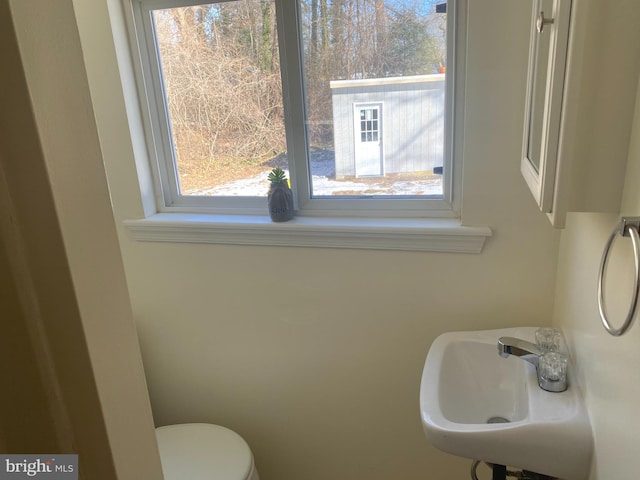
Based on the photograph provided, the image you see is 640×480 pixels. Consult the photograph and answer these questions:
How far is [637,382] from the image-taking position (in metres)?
0.63

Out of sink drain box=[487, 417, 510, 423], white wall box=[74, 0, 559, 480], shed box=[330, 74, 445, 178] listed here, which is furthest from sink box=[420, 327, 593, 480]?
shed box=[330, 74, 445, 178]

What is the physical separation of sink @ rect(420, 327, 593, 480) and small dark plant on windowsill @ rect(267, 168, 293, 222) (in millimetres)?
552

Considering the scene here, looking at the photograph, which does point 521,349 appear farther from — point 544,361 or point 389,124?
point 389,124

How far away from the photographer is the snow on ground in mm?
1371

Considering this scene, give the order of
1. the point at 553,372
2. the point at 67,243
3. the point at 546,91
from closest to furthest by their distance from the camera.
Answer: the point at 67,243 < the point at 546,91 < the point at 553,372

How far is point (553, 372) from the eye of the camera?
1.02 m

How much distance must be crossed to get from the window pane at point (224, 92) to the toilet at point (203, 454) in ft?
2.48

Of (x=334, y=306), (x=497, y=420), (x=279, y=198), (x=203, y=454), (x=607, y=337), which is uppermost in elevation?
(x=279, y=198)

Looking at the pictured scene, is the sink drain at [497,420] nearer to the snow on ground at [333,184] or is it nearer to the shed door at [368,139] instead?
the snow on ground at [333,184]

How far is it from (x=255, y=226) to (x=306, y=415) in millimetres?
667

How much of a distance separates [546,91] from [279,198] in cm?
82

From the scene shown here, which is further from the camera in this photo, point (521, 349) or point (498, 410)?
point (498, 410)

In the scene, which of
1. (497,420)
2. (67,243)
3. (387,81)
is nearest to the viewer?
(67,243)

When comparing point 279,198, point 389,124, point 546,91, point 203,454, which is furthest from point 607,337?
point 203,454
